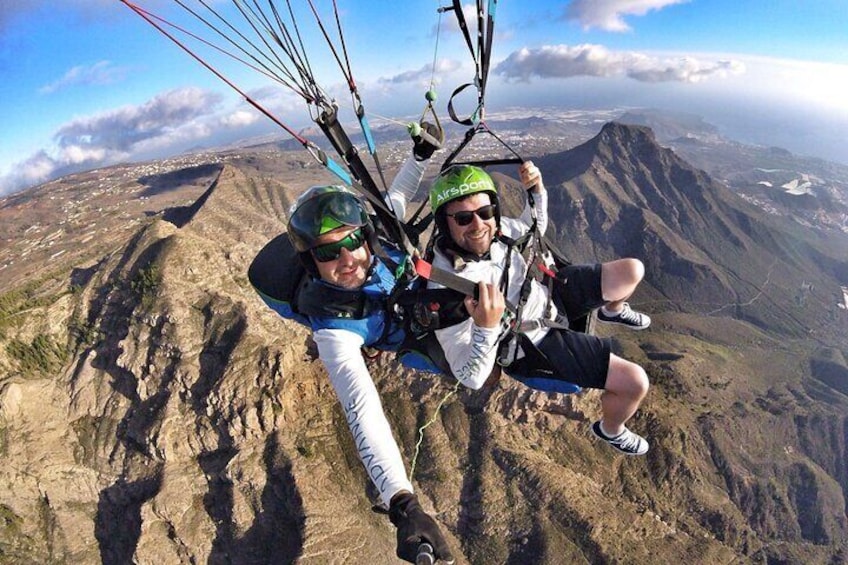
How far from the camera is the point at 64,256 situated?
5566 inches

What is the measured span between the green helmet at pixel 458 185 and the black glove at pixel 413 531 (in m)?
4.12

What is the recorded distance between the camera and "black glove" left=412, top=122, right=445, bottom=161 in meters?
6.28

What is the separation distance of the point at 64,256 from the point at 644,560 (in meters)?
171

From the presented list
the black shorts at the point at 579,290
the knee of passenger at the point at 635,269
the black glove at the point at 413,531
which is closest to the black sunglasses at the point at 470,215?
the black shorts at the point at 579,290

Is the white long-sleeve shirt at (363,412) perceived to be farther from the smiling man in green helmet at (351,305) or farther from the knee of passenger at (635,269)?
the knee of passenger at (635,269)

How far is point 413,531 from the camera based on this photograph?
168 inches

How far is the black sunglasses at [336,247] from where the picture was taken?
233 inches

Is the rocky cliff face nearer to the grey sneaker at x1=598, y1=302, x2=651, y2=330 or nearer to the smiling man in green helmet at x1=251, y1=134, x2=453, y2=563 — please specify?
the grey sneaker at x1=598, y1=302, x2=651, y2=330

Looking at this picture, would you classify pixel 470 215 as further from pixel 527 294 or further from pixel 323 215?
pixel 323 215

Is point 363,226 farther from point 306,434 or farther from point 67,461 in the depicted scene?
point 67,461

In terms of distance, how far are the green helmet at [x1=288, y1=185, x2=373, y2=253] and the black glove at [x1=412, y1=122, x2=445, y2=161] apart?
127cm

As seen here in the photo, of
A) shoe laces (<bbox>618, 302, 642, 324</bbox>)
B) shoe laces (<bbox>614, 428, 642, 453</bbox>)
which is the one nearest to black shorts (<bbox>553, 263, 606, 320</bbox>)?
shoe laces (<bbox>618, 302, 642, 324</bbox>)

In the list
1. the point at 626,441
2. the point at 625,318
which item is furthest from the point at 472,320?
the point at 625,318

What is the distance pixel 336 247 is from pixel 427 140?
205 cm
